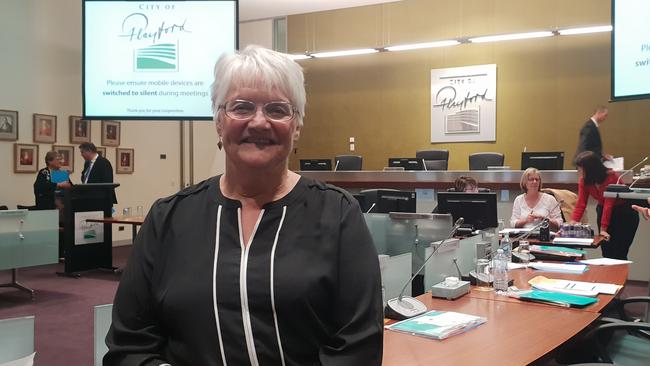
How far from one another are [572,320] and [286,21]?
9.77 metres

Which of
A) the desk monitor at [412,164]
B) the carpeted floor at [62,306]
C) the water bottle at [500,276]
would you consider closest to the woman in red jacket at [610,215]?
the carpeted floor at [62,306]

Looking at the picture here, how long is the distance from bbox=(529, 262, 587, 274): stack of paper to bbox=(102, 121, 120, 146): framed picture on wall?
713 centimetres

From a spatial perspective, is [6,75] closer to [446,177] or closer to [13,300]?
[13,300]

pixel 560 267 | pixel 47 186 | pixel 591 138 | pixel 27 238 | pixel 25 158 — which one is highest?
pixel 591 138

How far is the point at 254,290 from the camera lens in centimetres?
123

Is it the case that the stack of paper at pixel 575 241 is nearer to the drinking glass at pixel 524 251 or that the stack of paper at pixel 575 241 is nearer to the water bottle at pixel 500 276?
the drinking glass at pixel 524 251

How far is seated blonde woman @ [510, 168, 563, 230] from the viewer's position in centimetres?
505

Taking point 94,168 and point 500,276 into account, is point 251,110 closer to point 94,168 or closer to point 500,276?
point 500,276

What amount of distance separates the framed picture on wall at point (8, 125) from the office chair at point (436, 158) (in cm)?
551

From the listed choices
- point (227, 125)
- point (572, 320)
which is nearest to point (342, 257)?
point (227, 125)

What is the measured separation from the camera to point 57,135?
26.7ft

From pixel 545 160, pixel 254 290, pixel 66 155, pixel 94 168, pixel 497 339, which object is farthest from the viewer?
pixel 66 155

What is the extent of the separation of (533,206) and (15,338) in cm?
443

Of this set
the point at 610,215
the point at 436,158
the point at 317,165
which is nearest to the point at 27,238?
the point at 317,165
